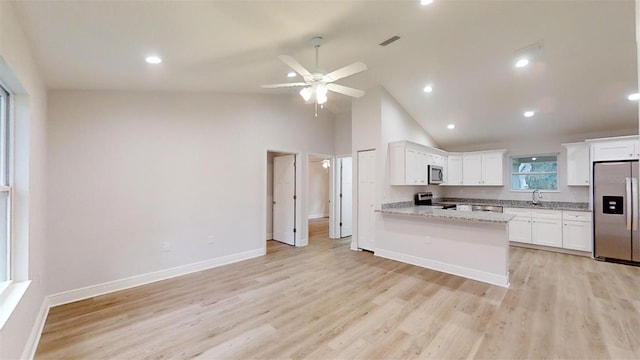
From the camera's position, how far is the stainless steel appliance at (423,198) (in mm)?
5883

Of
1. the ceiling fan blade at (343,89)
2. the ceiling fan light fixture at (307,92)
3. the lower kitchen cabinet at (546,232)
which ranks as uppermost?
the ceiling fan blade at (343,89)

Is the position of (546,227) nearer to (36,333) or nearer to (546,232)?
(546,232)

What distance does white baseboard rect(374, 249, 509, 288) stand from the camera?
3.62m

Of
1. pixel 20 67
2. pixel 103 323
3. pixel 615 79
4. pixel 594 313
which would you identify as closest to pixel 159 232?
pixel 103 323

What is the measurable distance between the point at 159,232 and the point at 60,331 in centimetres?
145

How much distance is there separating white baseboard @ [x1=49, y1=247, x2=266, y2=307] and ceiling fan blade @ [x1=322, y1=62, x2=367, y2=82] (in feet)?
10.7

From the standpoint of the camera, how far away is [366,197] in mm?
5297

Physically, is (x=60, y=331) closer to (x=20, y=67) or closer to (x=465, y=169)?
(x=20, y=67)

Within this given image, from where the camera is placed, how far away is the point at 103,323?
8.64ft

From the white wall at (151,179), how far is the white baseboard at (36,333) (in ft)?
1.02

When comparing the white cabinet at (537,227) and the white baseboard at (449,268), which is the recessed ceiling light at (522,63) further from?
the white cabinet at (537,227)

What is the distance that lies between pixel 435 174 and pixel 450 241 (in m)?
2.16

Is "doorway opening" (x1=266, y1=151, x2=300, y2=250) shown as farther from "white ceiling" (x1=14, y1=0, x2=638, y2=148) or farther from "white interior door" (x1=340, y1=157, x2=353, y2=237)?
"white ceiling" (x1=14, y1=0, x2=638, y2=148)

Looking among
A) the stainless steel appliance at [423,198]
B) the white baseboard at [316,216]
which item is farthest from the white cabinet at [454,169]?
the white baseboard at [316,216]
